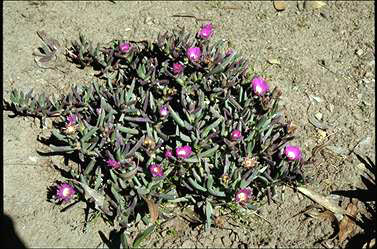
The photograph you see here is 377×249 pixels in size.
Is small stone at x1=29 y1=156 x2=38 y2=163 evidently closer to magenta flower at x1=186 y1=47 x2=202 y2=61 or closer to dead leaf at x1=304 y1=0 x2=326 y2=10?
magenta flower at x1=186 y1=47 x2=202 y2=61

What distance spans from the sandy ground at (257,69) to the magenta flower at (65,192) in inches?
5.3

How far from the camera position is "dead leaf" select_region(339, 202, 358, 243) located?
2.40m

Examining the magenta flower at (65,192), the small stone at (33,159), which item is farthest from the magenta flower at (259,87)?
the small stone at (33,159)

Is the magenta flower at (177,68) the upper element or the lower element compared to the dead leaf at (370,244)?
upper

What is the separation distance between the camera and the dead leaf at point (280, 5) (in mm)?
3761

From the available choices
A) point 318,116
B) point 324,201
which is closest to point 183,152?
point 324,201

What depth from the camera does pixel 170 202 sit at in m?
2.48

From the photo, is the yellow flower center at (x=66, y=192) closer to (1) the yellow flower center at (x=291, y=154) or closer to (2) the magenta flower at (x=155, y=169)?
(2) the magenta flower at (x=155, y=169)

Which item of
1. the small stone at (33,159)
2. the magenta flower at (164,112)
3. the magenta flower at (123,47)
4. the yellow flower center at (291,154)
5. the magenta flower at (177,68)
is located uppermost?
the magenta flower at (177,68)

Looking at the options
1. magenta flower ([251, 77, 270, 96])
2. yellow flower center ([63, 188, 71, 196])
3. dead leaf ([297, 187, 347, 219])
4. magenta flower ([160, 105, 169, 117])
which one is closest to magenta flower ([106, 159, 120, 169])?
yellow flower center ([63, 188, 71, 196])

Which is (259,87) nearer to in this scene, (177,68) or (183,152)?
(177,68)

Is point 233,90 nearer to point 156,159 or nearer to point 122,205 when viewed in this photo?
point 156,159

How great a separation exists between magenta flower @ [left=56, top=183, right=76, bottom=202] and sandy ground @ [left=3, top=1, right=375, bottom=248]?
13 centimetres

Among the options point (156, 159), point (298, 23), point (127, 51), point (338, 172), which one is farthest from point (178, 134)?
point (298, 23)
